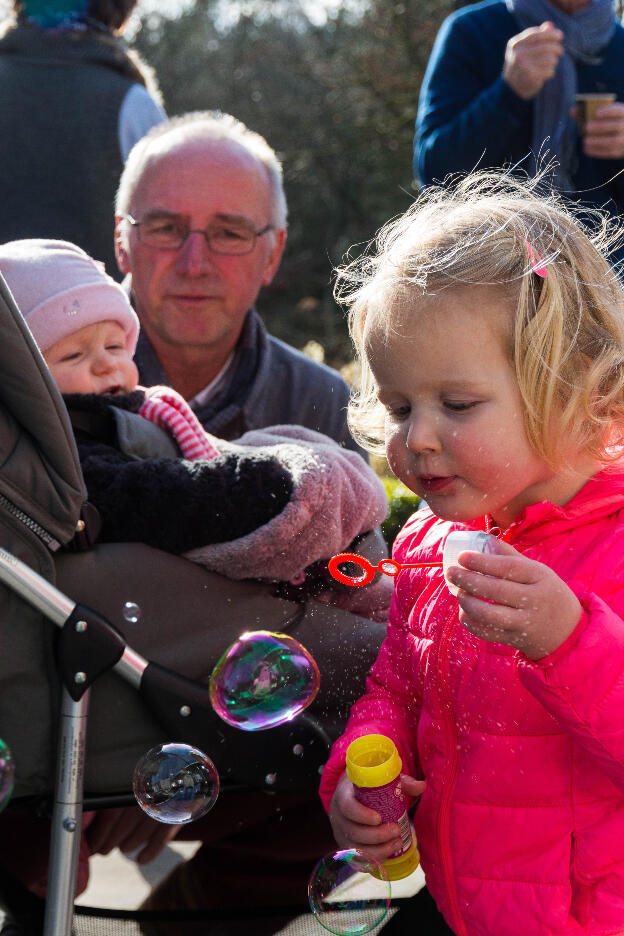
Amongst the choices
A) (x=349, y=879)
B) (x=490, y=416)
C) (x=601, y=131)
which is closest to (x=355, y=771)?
(x=349, y=879)

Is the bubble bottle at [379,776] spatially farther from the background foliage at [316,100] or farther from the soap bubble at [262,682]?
the background foliage at [316,100]

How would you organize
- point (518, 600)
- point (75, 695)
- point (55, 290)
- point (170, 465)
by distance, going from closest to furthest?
1. point (518, 600)
2. point (75, 695)
3. point (170, 465)
4. point (55, 290)

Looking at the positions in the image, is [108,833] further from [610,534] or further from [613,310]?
[613,310]

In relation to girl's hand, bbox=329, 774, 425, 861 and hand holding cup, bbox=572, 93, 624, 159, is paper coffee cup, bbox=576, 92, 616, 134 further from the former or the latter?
girl's hand, bbox=329, 774, 425, 861

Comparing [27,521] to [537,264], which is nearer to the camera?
[537,264]

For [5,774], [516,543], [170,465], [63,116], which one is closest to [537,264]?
[516,543]

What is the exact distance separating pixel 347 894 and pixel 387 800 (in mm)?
372

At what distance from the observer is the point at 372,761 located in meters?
1.48

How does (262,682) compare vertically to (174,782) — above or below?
above

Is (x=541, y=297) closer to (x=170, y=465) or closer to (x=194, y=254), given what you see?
(x=170, y=465)

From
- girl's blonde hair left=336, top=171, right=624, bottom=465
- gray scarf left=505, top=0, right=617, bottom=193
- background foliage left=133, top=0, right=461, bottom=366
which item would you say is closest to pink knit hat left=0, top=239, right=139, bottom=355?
girl's blonde hair left=336, top=171, right=624, bottom=465

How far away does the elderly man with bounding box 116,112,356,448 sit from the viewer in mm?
2869

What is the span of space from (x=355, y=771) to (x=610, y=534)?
44 centimetres

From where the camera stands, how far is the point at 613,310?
4.74 feet
